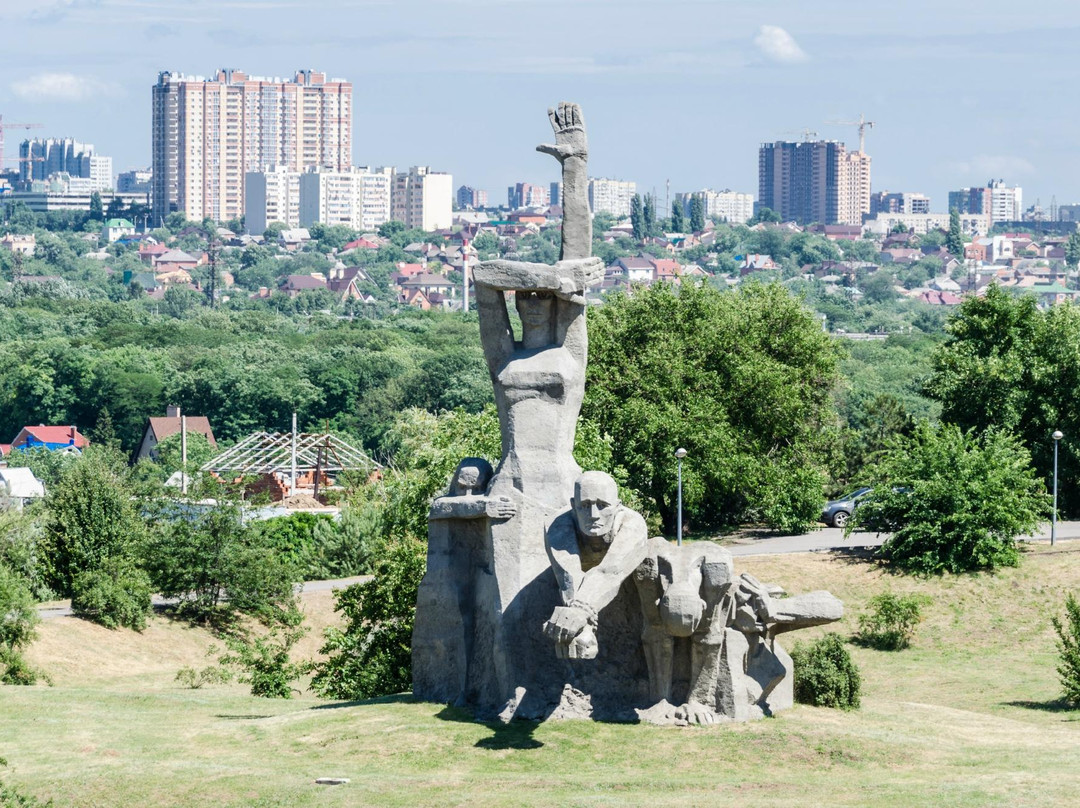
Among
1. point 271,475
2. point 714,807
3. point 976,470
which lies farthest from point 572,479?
point 271,475

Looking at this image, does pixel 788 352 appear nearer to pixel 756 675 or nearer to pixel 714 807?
pixel 756 675

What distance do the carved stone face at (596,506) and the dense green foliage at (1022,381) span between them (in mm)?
31984

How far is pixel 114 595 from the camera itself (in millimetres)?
45906

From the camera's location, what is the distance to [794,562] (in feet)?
157

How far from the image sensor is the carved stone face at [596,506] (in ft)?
73.8

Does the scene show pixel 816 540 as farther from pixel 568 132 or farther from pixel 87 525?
pixel 568 132

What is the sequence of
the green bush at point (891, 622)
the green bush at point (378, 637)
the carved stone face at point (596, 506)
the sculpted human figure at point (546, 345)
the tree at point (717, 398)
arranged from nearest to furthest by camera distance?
the carved stone face at point (596, 506)
the sculpted human figure at point (546, 345)
the green bush at point (378, 637)
the green bush at point (891, 622)
the tree at point (717, 398)

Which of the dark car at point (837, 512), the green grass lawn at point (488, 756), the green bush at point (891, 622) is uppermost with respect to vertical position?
the dark car at point (837, 512)

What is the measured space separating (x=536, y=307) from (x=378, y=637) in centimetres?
787

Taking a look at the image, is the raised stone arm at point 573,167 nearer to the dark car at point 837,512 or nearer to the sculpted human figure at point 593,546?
the sculpted human figure at point 593,546

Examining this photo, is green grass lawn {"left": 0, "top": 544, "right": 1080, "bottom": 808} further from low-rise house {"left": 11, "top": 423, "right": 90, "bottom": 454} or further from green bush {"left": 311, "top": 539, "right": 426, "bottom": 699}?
low-rise house {"left": 11, "top": 423, "right": 90, "bottom": 454}

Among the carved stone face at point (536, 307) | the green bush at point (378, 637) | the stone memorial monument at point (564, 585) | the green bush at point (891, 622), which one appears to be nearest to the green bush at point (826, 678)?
the stone memorial monument at point (564, 585)

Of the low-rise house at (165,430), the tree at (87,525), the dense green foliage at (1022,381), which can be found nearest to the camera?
the tree at (87,525)

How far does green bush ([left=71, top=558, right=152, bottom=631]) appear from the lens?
45906mm
